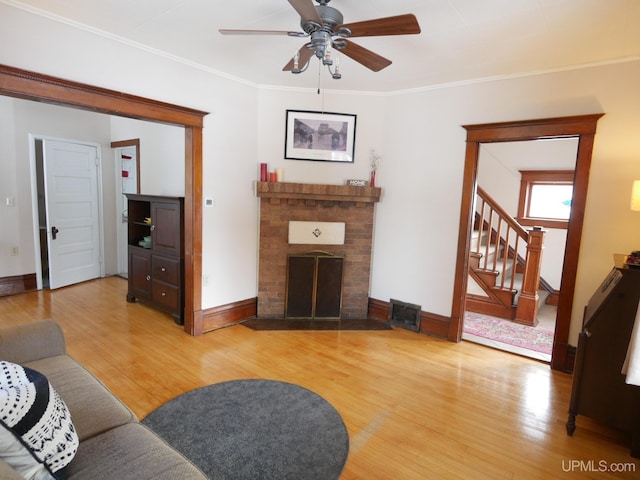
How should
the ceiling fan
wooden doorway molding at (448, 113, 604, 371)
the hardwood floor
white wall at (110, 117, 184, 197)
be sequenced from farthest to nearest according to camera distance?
white wall at (110, 117, 184, 197)
wooden doorway molding at (448, 113, 604, 371)
the hardwood floor
the ceiling fan

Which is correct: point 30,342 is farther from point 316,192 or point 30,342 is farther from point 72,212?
point 72,212

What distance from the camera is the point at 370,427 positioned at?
2346mm

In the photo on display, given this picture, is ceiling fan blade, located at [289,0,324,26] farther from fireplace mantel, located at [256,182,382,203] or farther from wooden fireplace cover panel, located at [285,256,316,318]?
wooden fireplace cover panel, located at [285,256,316,318]

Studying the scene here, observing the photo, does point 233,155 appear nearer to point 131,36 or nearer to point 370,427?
point 131,36

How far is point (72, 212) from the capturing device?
5309 mm

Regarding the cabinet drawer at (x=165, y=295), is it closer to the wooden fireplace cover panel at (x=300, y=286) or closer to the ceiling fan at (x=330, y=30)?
the wooden fireplace cover panel at (x=300, y=286)

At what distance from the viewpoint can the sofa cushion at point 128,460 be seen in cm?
125

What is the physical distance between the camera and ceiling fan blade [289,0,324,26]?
5.53 ft

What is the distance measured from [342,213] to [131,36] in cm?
259

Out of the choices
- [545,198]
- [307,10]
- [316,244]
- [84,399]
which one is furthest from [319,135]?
[545,198]

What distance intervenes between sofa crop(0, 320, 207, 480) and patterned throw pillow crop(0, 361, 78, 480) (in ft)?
0.28

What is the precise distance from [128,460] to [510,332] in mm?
4156

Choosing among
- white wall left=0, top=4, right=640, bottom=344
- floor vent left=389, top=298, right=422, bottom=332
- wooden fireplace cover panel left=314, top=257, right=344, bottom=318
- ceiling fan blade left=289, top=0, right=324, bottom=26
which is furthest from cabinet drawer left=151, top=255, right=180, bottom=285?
ceiling fan blade left=289, top=0, right=324, bottom=26

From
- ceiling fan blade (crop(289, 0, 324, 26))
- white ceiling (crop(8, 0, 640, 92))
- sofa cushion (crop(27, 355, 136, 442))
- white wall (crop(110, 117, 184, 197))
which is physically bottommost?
sofa cushion (crop(27, 355, 136, 442))
